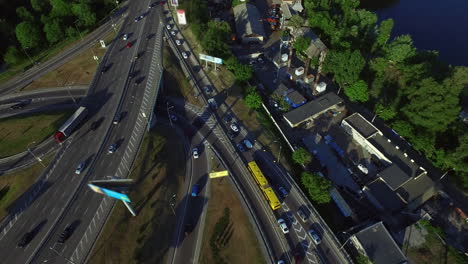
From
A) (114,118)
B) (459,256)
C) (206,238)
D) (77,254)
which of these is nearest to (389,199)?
(459,256)

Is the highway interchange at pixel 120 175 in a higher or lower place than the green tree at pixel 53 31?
lower

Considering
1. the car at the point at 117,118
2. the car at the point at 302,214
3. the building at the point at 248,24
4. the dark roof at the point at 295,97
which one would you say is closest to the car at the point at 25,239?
the car at the point at 117,118

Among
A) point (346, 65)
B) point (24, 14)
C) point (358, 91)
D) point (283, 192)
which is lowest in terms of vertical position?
point (283, 192)

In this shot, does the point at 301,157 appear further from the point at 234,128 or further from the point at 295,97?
the point at 295,97

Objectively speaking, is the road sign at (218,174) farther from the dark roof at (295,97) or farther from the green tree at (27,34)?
the green tree at (27,34)

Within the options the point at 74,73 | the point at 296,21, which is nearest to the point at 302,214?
the point at 296,21

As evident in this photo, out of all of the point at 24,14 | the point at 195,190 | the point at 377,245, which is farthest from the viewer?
the point at 24,14

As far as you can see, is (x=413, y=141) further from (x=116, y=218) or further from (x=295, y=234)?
(x=116, y=218)
